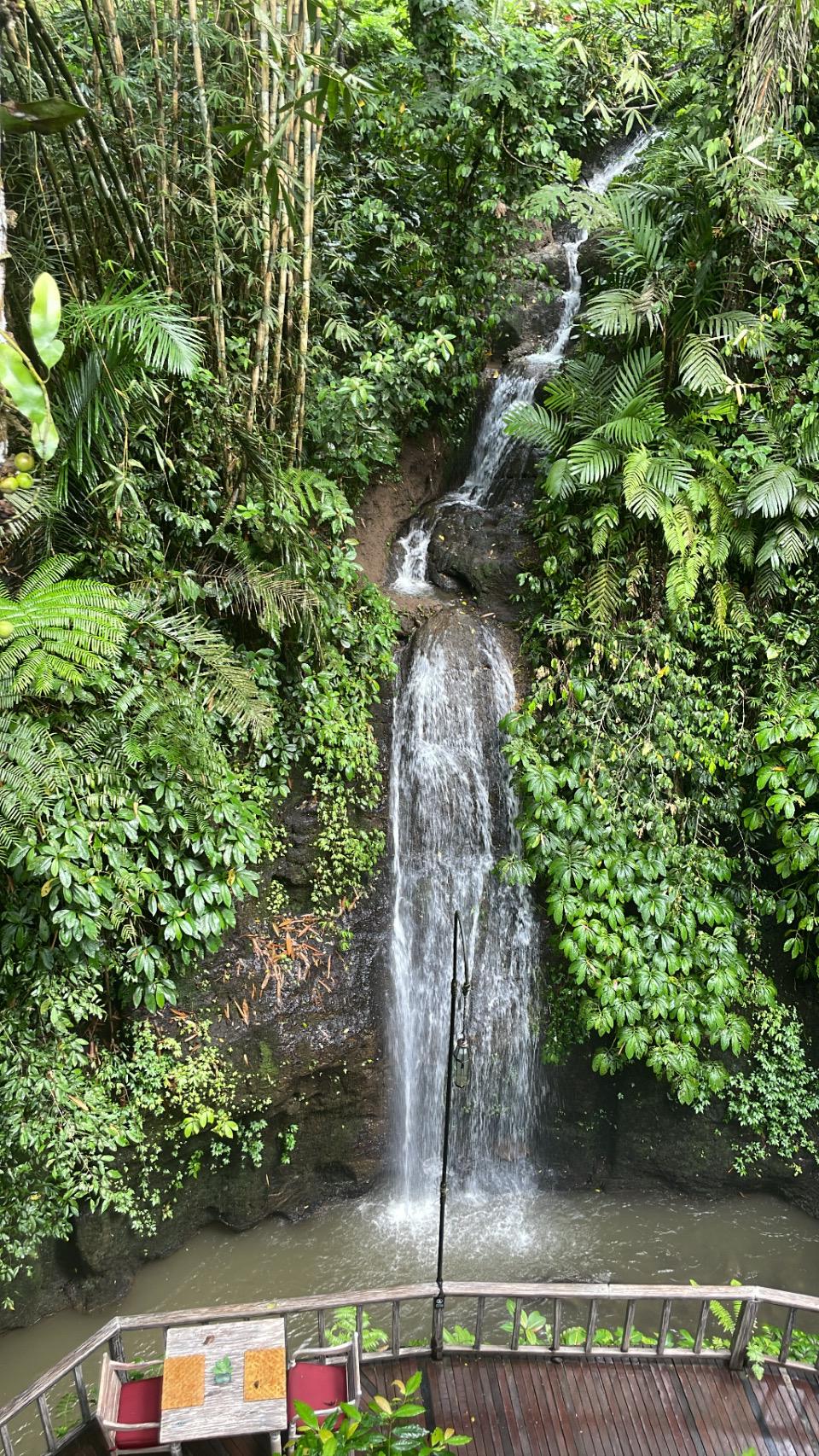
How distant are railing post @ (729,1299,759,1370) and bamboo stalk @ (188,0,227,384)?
5.72 m

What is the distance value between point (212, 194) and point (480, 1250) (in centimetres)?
667

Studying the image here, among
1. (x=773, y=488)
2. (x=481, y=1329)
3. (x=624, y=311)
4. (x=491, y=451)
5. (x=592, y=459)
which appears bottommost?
(x=481, y=1329)

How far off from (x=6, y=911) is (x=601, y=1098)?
4.24 meters

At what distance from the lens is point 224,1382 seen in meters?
3.73

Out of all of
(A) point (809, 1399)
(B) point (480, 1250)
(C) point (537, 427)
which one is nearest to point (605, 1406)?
(A) point (809, 1399)

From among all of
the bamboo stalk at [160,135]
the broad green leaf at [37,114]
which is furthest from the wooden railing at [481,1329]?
the bamboo stalk at [160,135]

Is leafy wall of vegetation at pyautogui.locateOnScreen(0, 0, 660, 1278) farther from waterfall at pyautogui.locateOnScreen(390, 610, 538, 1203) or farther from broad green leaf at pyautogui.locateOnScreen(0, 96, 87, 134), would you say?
broad green leaf at pyautogui.locateOnScreen(0, 96, 87, 134)

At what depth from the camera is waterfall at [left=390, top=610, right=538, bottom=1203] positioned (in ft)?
20.9

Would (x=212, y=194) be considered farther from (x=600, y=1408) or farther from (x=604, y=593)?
(x=600, y=1408)

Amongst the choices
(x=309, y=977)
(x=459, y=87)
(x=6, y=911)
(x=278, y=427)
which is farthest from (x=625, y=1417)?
(x=459, y=87)

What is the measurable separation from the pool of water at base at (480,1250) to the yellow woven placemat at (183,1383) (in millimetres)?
1804

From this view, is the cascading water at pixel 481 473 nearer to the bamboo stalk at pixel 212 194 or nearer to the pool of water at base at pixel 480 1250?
the bamboo stalk at pixel 212 194

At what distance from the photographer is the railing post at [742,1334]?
13.5 ft

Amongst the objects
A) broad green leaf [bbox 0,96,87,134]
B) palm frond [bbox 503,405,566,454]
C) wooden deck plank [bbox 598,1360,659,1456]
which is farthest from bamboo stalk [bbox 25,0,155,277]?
wooden deck plank [bbox 598,1360,659,1456]
